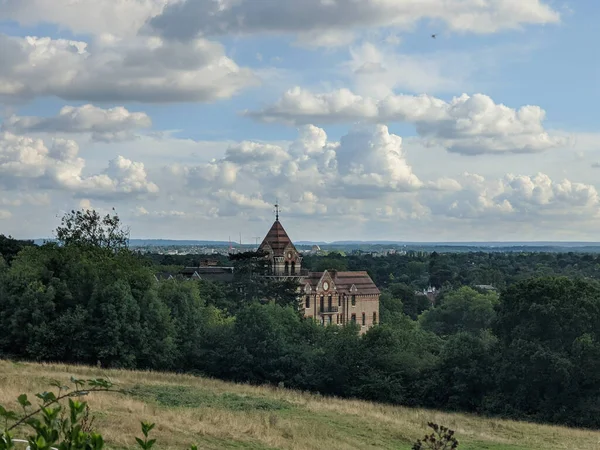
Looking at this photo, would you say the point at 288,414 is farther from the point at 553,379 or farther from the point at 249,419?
the point at 553,379

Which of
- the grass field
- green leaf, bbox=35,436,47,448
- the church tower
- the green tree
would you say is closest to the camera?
green leaf, bbox=35,436,47,448

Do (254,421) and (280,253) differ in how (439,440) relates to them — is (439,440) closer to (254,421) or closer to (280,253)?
(254,421)

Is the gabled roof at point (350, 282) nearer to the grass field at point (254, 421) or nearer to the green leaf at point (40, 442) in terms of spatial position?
the grass field at point (254, 421)

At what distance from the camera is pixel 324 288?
3575 inches

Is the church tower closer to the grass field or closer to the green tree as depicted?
the green tree

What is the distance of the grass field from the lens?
20.9 meters

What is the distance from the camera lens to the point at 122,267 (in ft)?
173

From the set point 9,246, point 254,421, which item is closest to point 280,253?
point 9,246

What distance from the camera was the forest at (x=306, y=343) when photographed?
1636 inches

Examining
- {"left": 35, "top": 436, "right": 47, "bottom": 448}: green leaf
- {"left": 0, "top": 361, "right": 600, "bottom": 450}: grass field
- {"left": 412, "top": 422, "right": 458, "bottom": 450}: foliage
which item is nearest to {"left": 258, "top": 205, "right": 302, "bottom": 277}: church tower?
{"left": 0, "top": 361, "right": 600, "bottom": 450}: grass field

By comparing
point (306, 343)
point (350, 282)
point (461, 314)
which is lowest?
point (461, 314)

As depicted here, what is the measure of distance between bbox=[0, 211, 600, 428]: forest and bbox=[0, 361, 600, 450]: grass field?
25.4ft

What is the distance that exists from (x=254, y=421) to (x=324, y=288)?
2620 inches

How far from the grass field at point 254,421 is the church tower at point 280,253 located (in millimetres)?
49046
